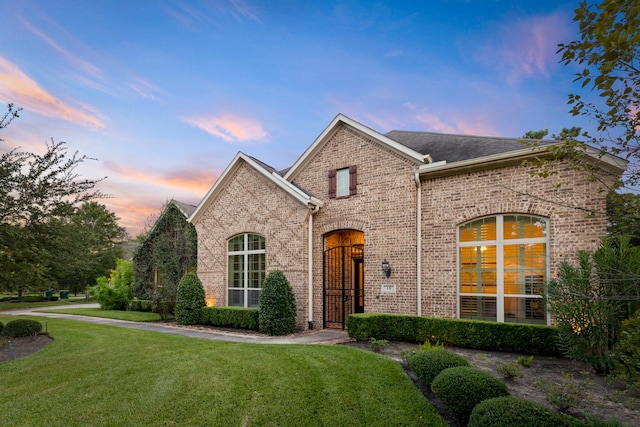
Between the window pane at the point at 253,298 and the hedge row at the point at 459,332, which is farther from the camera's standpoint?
the window pane at the point at 253,298

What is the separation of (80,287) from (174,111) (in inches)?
1134

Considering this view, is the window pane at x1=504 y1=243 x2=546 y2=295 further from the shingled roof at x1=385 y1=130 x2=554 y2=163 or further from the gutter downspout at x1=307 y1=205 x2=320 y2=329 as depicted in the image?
the gutter downspout at x1=307 y1=205 x2=320 y2=329

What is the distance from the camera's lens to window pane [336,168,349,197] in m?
11.4

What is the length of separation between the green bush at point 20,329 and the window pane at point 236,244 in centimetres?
634

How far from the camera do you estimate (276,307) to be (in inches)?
405

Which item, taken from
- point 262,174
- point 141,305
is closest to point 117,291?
point 141,305

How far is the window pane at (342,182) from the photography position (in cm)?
1138

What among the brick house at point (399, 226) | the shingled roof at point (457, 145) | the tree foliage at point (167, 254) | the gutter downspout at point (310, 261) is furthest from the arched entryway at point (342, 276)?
the tree foliage at point (167, 254)

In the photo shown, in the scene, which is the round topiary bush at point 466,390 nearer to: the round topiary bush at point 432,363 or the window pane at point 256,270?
the round topiary bush at point 432,363

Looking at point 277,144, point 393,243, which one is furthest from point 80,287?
point 393,243

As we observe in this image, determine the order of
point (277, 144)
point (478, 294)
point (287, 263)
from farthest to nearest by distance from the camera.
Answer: point (277, 144) < point (287, 263) < point (478, 294)

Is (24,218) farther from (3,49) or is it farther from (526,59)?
(526,59)

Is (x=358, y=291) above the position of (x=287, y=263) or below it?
below

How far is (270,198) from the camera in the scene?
40.2ft
